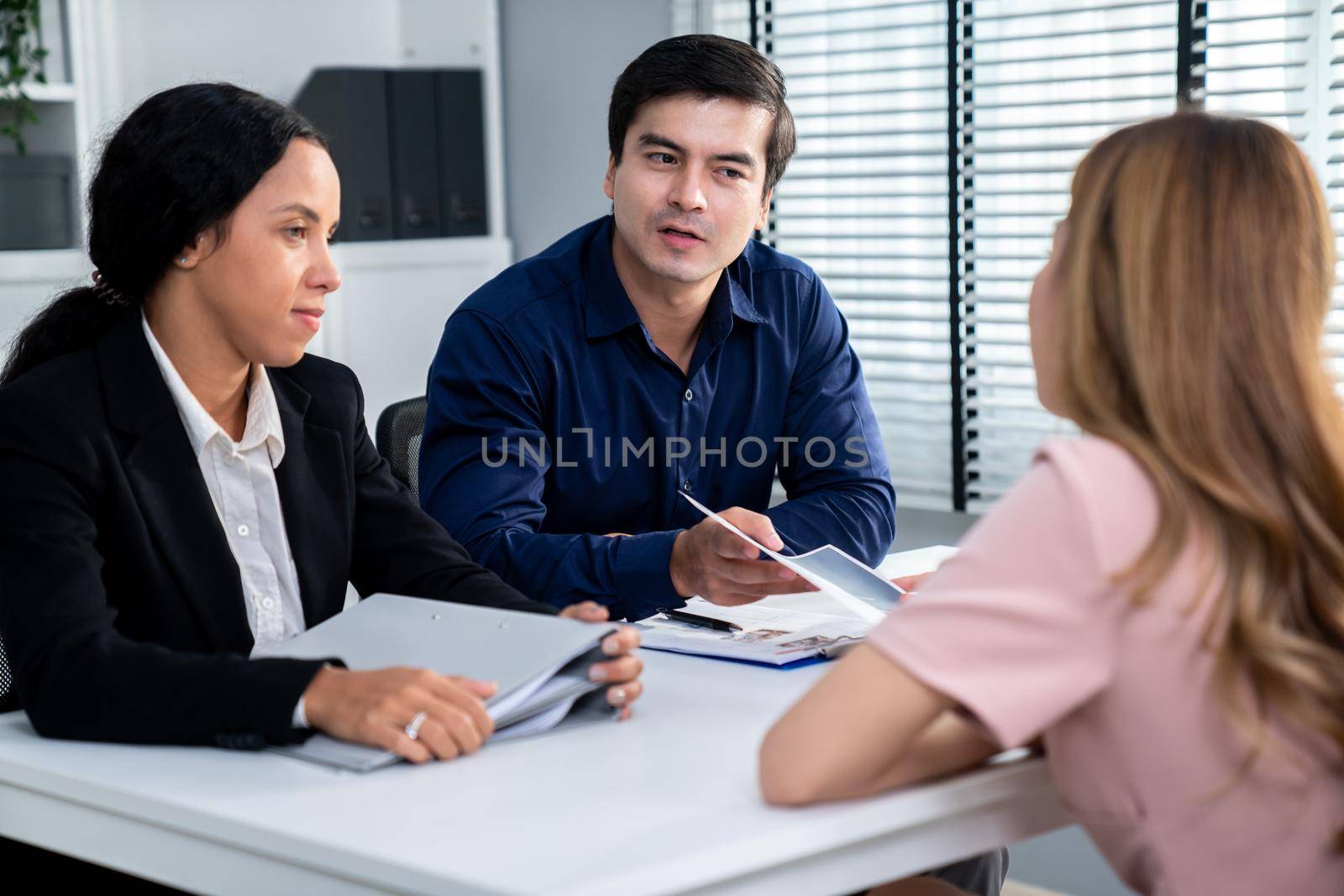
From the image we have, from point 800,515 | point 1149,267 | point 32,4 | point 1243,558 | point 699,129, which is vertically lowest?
point 800,515

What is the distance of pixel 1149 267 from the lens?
101 cm

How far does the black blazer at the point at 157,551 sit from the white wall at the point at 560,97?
221 cm

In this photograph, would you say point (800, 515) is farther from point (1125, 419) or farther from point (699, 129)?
point (1125, 419)

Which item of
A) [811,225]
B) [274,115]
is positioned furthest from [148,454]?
[811,225]

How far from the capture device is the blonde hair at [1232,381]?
3.17 feet

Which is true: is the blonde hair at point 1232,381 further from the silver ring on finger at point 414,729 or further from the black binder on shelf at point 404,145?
the black binder on shelf at point 404,145

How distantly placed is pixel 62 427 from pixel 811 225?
240 cm

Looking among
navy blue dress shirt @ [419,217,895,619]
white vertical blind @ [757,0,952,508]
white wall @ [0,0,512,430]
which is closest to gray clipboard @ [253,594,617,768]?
navy blue dress shirt @ [419,217,895,619]

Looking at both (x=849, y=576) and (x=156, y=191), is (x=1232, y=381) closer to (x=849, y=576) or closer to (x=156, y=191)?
(x=849, y=576)

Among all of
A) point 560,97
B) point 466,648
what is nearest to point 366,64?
point 560,97

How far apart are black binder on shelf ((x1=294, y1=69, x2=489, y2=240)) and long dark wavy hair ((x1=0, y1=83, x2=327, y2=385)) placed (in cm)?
208

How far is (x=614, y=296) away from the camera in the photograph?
212cm

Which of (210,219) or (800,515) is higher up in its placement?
(210,219)

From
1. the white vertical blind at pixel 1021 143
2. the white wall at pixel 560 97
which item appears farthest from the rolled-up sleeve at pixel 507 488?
the white wall at pixel 560 97
